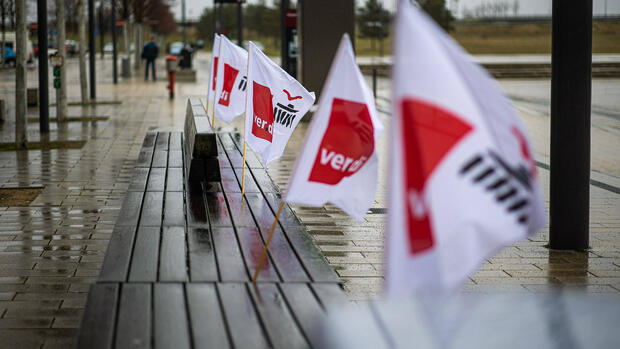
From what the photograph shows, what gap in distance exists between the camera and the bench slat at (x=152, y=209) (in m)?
6.25

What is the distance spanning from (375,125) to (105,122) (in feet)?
48.0

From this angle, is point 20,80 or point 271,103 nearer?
point 271,103

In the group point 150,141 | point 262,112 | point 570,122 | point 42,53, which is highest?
point 42,53

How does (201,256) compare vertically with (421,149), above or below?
below

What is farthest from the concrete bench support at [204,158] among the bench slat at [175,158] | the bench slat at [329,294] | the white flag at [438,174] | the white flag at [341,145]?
the white flag at [438,174]

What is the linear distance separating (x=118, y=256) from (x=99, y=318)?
1.20 m

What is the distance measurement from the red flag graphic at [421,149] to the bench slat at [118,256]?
6.71 ft

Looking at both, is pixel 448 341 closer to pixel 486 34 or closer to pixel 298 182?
pixel 298 182

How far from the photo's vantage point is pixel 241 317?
416 centimetres

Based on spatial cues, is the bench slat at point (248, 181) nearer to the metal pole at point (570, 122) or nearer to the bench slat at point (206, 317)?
the metal pole at point (570, 122)

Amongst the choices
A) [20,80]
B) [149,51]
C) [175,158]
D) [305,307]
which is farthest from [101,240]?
[149,51]

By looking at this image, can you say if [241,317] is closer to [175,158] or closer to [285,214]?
[285,214]

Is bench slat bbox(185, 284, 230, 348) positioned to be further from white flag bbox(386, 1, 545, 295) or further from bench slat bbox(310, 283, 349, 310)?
white flag bbox(386, 1, 545, 295)

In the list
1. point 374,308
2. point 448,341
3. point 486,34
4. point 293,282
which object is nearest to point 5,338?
point 293,282
